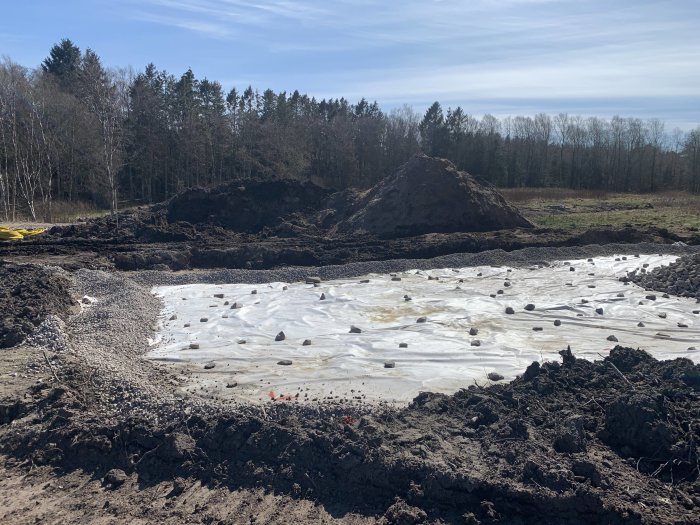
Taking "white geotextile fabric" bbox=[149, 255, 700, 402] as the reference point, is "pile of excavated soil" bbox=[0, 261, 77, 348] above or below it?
above

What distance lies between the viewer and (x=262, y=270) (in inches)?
610

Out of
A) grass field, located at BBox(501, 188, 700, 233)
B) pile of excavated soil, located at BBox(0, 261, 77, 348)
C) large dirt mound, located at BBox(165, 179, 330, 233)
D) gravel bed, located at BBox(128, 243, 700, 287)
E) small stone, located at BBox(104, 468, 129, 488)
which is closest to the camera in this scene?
small stone, located at BBox(104, 468, 129, 488)

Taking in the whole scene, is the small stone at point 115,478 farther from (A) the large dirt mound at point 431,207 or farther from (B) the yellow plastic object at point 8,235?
(B) the yellow plastic object at point 8,235

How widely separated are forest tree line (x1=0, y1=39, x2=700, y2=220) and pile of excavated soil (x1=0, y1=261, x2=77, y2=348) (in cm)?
1069

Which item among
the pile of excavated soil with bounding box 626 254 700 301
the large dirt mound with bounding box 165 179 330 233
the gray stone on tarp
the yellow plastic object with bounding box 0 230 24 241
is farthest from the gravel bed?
the yellow plastic object with bounding box 0 230 24 241

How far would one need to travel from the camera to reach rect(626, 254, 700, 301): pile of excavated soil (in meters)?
12.1

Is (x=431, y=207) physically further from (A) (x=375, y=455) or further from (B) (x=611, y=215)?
(A) (x=375, y=455)

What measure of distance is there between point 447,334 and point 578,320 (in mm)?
2643

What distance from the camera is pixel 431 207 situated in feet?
68.5

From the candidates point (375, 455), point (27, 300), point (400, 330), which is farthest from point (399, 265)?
point (375, 455)

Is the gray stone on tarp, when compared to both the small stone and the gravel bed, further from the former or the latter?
the gravel bed

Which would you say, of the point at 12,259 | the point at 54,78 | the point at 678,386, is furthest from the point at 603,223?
the point at 54,78

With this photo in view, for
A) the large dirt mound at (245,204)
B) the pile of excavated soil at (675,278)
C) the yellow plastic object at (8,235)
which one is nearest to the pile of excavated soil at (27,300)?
the yellow plastic object at (8,235)

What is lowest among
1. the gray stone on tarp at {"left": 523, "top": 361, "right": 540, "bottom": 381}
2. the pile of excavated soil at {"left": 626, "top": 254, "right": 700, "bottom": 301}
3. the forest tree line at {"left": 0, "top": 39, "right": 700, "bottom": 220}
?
the gray stone on tarp at {"left": 523, "top": 361, "right": 540, "bottom": 381}
